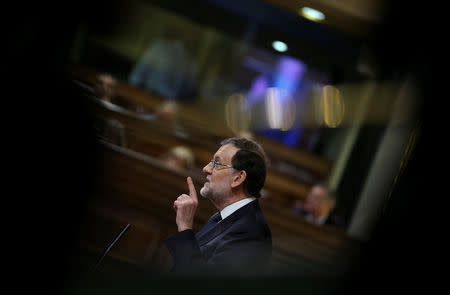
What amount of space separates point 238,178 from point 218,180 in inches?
1.8

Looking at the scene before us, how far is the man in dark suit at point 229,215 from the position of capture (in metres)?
0.95

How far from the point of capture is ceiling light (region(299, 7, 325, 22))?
2.90 m

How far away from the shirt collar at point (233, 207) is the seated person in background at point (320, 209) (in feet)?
5.83

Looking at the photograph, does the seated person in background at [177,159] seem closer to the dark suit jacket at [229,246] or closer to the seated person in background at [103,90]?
the seated person in background at [103,90]

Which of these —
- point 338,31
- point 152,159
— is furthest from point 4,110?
point 338,31

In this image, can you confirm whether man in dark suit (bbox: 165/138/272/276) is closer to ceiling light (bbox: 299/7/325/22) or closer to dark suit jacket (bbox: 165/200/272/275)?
dark suit jacket (bbox: 165/200/272/275)

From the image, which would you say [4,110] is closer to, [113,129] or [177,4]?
[113,129]

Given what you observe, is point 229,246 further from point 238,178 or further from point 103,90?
point 103,90

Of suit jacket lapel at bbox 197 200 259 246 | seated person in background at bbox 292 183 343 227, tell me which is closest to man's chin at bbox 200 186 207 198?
suit jacket lapel at bbox 197 200 259 246

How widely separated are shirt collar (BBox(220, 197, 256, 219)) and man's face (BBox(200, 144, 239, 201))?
0.15ft

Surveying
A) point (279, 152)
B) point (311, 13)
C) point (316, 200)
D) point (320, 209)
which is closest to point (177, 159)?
point (320, 209)

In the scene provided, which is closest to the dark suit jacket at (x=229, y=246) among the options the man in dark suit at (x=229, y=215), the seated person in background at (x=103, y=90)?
the man in dark suit at (x=229, y=215)

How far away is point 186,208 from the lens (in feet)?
3.18

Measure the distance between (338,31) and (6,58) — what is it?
129 inches
